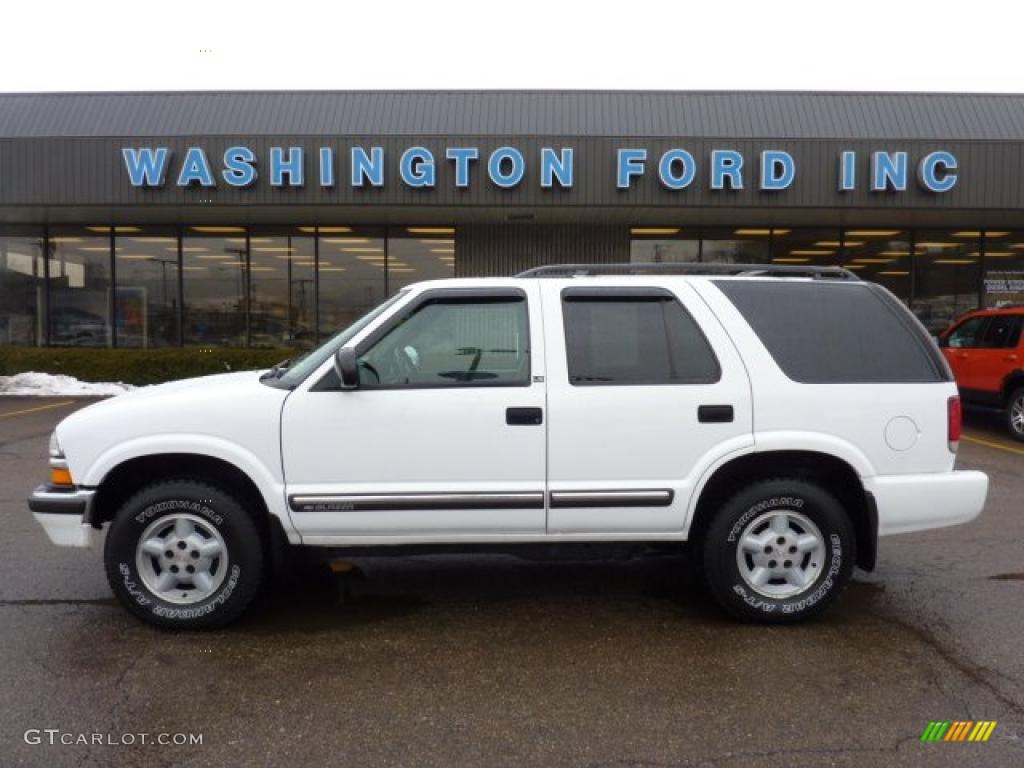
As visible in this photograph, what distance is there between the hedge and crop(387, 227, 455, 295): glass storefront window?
113 inches

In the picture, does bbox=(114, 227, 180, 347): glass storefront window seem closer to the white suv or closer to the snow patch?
the snow patch

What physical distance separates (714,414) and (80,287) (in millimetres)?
17738

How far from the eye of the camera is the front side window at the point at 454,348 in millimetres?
4391

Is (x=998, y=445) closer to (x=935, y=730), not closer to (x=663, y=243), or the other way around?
(x=935, y=730)

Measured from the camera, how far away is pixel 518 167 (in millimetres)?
15000

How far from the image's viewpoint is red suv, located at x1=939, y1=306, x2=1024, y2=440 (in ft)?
36.0

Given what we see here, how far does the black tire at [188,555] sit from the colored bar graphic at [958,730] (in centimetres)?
308

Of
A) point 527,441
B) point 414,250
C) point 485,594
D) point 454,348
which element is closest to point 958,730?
point 527,441

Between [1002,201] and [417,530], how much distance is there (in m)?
14.4

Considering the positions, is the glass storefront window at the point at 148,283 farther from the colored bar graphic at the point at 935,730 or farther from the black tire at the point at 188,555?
the colored bar graphic at the point at 935,730

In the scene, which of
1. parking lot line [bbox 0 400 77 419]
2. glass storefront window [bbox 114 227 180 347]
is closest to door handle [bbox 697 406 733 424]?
parking lot line [bbox 0 400 77 419]

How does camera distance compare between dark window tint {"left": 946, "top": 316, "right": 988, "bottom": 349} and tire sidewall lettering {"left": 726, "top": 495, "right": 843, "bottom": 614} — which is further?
dark window tint {"left": 946, "top": 316, "right": 988, "bottom": 349}

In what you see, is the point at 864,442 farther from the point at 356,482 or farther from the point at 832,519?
the point at 356,482

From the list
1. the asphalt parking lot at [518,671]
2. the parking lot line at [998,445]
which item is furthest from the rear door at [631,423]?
the parking lot line at [998,445]
